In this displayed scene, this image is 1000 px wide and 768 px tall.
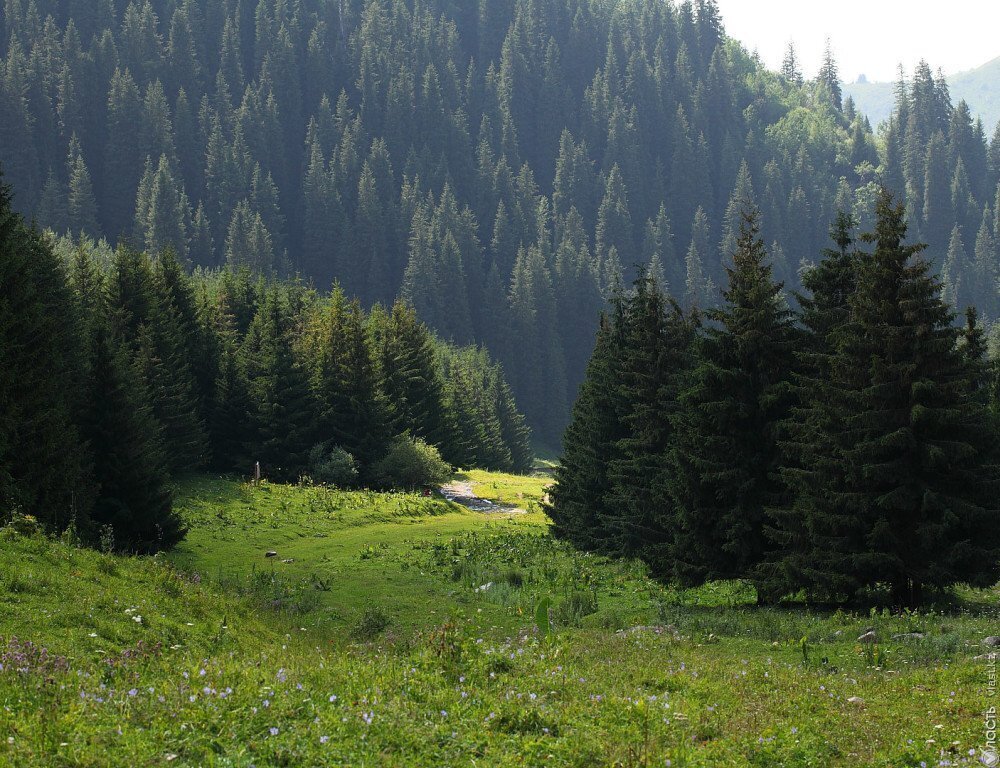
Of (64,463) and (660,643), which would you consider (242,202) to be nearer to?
(64,463)

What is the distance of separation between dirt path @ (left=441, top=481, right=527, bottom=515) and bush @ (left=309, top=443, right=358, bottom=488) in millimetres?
6965

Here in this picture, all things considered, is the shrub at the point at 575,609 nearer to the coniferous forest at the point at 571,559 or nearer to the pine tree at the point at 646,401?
the coniferous forest at the point at 571,559

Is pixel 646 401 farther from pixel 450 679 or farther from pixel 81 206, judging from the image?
pixel 81 206

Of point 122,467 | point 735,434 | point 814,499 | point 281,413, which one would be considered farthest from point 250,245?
point 814,499

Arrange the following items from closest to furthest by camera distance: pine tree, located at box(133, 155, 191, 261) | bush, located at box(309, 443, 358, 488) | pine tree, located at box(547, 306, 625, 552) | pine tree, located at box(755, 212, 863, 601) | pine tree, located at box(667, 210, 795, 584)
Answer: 1. pine tree, located at box(755, 212, 863, 601)
2. pine tree, located at box(667, 210, 795, 584)
3. pine tree, located at box(547, 306, 625, 552)
4. bush, located at box(309, 443, 358, 488)
5. pine tree, located at box(133, 155, 191, 261)

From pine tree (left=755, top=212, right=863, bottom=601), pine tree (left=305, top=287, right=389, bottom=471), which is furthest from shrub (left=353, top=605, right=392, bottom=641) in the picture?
pine tree (left=305, top=287, right=389, bottom=471)

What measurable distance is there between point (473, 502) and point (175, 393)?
1960cm

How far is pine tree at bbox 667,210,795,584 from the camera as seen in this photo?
21719mm

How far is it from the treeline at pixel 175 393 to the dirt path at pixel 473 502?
6.61 ft

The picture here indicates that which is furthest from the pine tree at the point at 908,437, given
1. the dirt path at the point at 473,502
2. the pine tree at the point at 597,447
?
the dirt path at the point at 473,502

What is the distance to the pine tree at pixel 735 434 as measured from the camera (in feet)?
71.3

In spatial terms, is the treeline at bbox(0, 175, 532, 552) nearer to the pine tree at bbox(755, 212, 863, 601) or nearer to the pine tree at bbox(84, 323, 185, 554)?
the pine tree at bbox(84, 323, 185, 554)

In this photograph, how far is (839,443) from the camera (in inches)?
766

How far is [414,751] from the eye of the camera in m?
8.07
